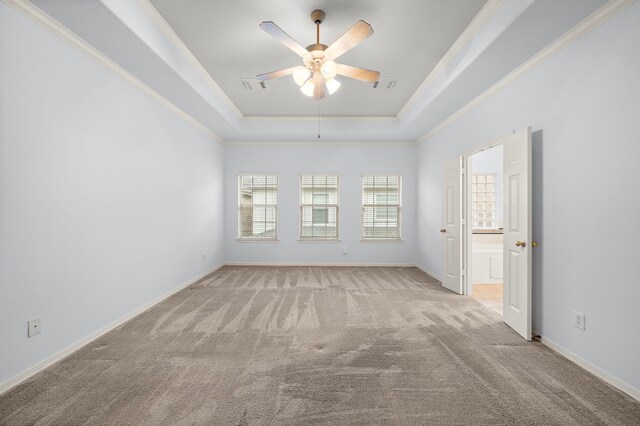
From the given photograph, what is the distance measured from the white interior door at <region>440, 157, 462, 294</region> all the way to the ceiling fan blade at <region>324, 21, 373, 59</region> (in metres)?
2.78

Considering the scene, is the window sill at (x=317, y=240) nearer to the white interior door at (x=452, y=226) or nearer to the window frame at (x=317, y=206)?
the window frame at (x=317, y=206)

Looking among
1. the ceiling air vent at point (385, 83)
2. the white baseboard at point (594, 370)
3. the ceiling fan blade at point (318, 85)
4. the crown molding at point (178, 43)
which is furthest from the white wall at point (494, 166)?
the crown molding at point (178, 43)

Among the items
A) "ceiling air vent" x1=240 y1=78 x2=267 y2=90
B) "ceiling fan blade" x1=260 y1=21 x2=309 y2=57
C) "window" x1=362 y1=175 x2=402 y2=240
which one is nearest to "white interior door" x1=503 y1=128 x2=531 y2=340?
"ceiling fan blade" x1=260 y1=21 x2=309 y2=57

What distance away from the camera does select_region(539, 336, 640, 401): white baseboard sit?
208cm

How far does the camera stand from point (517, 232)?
317 centimetres

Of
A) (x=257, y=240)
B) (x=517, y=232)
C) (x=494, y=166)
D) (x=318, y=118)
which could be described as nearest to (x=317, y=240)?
(x=257, y=240)

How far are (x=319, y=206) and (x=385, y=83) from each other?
317cm

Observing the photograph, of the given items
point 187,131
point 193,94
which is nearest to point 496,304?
point 193,94

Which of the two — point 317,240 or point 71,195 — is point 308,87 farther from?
point 317,240

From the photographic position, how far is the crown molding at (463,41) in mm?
2688

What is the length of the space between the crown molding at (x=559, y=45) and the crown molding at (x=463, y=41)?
622 millimetres

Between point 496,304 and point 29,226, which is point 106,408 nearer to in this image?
point 29,226

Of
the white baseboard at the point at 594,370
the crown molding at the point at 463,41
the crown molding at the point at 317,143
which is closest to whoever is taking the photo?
the white baseboard at the point at 594,370

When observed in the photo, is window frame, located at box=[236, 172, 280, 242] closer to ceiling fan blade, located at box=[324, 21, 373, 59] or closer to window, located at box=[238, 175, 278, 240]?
window, located at box=[238, 175, 278, 240]
